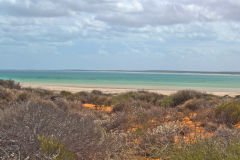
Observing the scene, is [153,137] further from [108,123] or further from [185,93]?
[185,93]

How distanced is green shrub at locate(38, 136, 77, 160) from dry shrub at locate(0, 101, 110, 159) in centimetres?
10

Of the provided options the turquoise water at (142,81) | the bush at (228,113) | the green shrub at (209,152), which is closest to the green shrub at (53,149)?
the green shrub at (209,152)

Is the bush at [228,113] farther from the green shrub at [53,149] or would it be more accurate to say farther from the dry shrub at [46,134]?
the green shrub at [53,149]

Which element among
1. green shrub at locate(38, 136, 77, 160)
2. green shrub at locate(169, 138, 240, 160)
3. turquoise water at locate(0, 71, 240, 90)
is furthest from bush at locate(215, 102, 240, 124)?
turquoise water at locate(0, 71, 240, 90)

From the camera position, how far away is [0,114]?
5.75 metres

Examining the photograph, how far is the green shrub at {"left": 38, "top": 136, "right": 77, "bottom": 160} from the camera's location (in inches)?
160

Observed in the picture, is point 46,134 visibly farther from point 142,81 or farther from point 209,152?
point 142,81

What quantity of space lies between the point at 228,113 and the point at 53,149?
7.41m

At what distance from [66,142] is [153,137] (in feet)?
8.31

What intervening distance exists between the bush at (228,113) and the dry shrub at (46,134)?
5.81 m

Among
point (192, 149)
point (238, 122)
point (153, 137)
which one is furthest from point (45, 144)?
point (238, 122)

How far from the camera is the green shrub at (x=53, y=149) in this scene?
4074mm

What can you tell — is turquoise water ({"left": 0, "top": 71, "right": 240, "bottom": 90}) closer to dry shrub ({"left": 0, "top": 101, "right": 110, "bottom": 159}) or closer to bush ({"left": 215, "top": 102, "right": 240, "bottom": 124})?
bush ({"left": 215, "top": 102, "right": 240, "bottom": 124})

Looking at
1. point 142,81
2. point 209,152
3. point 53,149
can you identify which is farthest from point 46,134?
point 142,81
